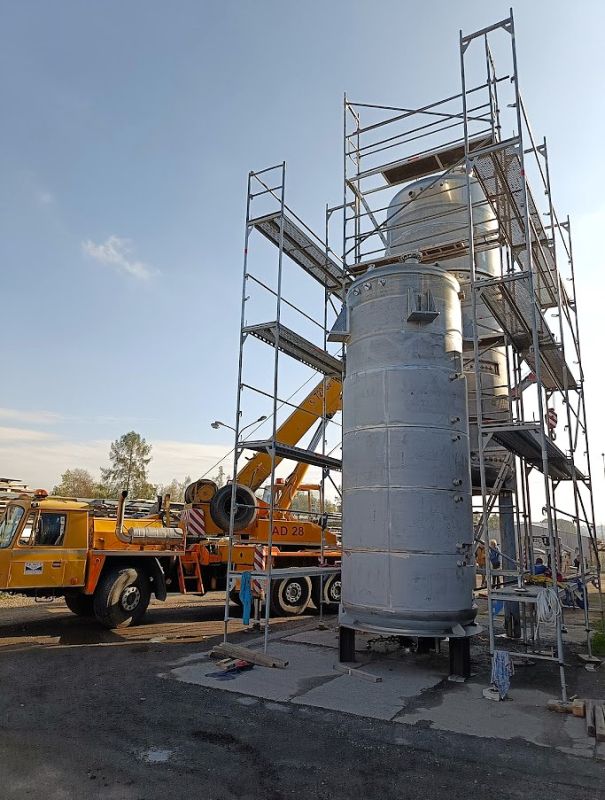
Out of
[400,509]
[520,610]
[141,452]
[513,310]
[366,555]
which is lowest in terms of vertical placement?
[520,610]

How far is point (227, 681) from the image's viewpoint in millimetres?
7500

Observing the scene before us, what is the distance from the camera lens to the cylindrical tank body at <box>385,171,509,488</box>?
34.6 feet

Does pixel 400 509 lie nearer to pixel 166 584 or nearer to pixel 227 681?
pixel 227 681

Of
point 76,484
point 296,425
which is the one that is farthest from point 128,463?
point 296,425

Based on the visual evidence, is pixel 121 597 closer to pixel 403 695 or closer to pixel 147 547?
pixel 147 547

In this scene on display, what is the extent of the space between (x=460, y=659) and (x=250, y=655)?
3140 mm

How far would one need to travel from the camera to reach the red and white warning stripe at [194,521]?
537 inches

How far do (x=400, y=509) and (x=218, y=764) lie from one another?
13.8 feet

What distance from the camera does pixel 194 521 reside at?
13742 mm

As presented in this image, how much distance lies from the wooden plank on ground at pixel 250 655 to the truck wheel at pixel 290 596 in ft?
13.8

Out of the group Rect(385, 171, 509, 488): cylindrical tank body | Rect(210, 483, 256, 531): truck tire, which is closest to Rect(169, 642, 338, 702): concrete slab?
Rect(385, 171, 509, 488): cylindrical tank body

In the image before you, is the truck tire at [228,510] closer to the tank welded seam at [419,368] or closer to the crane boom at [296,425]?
the crane boom at [296,425]

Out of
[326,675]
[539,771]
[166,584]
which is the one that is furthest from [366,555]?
[166,584]

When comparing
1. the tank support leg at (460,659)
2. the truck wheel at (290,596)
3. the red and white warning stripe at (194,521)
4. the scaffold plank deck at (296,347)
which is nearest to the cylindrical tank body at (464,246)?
the scaffold plank deck at (296,347)
